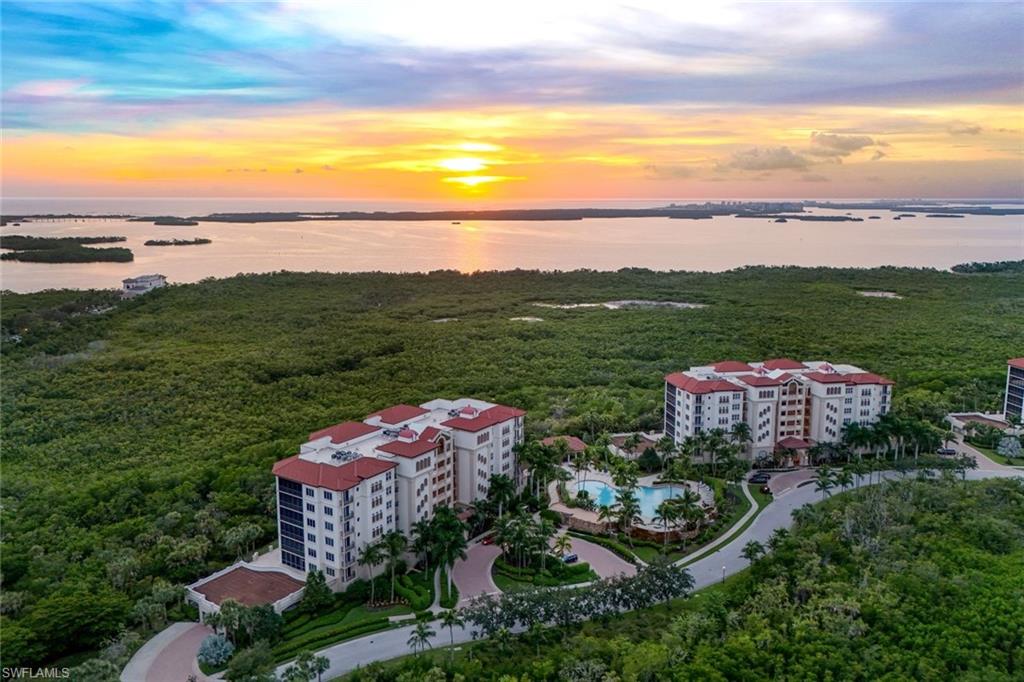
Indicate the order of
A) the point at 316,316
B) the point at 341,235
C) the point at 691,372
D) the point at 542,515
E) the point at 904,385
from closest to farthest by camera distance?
the point at 542,515 < the point at 691,372 < the point at 904,385 < the point at 316,316 < the point at 341,235

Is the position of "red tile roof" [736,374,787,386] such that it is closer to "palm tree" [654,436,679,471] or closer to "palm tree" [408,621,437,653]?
"palm tree" [654,436,679,471]

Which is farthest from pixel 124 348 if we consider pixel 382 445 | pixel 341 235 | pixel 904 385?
pixel 341 235

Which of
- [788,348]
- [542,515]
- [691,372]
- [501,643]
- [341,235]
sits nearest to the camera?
[501,643]

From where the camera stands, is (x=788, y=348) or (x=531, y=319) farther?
(x=531, y=319)

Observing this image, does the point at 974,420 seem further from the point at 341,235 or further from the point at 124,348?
the point at 341,235

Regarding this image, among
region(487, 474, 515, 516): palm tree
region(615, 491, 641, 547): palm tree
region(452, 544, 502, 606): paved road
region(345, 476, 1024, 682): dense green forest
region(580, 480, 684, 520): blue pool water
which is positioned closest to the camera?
region(345, 476, 1024, 682): dense green forest

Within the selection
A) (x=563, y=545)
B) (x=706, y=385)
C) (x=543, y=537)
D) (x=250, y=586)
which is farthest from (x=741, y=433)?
(x=250, y=586)

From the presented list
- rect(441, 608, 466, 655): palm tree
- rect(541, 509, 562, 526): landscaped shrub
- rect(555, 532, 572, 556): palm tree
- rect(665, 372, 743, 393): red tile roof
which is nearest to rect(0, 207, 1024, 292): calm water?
rect(665, 372, 743, 393): red tile roof
